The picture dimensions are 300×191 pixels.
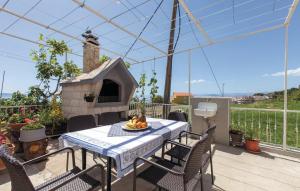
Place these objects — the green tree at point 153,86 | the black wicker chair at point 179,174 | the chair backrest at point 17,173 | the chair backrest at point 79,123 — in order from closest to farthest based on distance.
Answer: the chair backrest at point 17,173 → the black wicker chair at point 179,174 → the chair backrest at point 79,123 → the green tree at point 153,86

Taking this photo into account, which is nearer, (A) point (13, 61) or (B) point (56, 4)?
(B) point (56, 4)

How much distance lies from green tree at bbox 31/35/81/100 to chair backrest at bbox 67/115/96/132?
3547 millimetres

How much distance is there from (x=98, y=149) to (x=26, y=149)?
7.20 feet

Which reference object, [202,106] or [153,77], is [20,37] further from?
[202,106]

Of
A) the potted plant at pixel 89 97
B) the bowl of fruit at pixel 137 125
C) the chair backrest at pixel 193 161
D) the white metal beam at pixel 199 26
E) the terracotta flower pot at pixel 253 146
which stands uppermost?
the white metal beam at pixel 199 26

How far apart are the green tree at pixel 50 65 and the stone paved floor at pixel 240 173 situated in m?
3.55

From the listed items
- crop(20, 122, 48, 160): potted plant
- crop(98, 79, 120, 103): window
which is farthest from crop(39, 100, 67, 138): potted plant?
crop(98, 79, 120, 103): window

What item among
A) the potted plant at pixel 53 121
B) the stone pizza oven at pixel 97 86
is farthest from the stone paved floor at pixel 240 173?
the stone pizza oven at pixel 97 86

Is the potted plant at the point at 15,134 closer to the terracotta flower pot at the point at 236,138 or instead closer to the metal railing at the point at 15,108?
the metal railing at the point at 15,108

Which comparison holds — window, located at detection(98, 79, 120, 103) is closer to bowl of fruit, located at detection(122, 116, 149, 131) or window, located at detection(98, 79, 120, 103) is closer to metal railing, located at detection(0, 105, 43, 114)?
metal railing, located at detection(0, 105, 43, 114)

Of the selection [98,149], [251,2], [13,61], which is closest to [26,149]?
[98,149]

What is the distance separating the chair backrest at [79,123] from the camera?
104 inches

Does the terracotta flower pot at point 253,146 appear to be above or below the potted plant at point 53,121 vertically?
below

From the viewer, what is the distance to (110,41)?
186 inches
